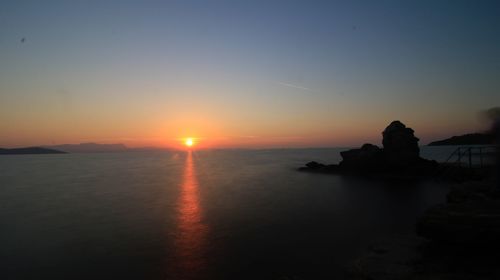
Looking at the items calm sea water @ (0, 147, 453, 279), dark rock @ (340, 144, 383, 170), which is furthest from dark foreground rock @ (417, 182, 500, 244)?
dark rock @ (340, 144, 383, 170)

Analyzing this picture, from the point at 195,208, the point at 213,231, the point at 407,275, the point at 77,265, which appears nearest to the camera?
the point at 407,275

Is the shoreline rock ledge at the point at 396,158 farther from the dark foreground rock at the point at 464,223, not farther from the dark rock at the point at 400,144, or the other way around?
the dark foreground rock at the point at 464,223

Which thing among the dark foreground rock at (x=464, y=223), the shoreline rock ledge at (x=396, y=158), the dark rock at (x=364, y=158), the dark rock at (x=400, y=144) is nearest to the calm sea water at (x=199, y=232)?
the dark foreground rock at (x=464, y=223)

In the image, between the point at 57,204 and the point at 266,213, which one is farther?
the point at 57,204

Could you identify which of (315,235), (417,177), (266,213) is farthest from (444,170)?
(315,235)

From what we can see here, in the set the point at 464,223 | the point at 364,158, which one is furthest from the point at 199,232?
the point at 364,158

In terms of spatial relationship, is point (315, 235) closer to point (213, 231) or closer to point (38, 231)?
point (213, 231)

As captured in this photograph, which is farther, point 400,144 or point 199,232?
point 400,144

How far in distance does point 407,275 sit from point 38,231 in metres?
27.4

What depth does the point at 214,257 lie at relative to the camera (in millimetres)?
18328

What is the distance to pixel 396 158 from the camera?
62.3m

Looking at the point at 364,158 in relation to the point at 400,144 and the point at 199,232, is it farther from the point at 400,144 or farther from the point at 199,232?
the point at 199,232

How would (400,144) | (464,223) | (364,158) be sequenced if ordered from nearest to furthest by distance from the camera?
(464,223)
(400,144)
(364,158)

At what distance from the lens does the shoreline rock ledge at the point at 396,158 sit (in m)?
60.2
